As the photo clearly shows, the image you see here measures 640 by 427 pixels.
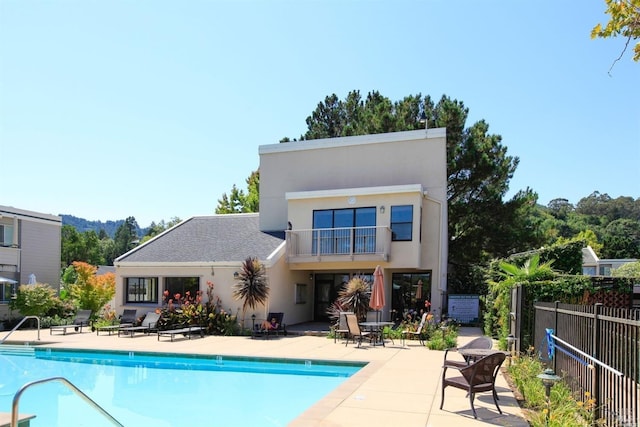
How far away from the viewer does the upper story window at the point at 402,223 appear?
65.9 feet

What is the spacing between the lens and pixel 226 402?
996 cm

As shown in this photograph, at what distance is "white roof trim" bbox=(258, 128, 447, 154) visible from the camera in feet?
71.5

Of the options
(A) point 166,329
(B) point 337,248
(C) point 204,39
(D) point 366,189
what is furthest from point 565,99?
(A) point 166,329

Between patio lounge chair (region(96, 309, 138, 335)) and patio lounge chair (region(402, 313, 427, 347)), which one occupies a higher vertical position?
patio lounge chair (region(402, 313, 427, 347))

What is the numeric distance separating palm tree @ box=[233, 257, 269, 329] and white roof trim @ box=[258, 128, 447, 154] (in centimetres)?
744

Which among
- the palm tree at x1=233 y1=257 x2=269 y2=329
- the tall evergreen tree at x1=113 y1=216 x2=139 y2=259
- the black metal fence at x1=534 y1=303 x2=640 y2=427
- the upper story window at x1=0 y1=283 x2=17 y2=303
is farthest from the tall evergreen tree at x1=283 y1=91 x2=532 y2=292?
the tall evergreen tree at x1=113 y1=216 x2=139 y2=259

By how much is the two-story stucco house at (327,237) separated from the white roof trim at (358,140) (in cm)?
5

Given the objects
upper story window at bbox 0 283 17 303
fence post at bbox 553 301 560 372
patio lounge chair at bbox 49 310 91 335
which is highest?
fence post at bbox 553 301 560 372

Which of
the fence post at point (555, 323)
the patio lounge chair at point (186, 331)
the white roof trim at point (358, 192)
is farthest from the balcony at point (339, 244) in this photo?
the fence post at point (555, 323)

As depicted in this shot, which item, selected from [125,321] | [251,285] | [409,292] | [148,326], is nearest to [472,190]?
[409,292]

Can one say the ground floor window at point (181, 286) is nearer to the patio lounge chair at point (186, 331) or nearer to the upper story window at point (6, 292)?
the patio lounge chair at point (186, 331)

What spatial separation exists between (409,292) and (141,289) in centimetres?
1181

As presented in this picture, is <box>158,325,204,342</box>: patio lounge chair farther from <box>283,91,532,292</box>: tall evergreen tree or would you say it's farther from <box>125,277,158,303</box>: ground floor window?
<box>283,91,532,292</box>: tall evergreen tree

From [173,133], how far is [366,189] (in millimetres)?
8588
